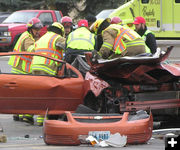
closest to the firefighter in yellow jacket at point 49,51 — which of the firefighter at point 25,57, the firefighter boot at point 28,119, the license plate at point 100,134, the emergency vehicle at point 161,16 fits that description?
the firefighter boot at point 28,119

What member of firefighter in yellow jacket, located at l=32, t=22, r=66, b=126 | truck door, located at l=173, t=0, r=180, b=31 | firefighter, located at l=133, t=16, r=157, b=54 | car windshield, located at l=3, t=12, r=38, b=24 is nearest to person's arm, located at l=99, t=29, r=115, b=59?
firefighter in yellow jacket, located at l=32, t=22, r=66, b=126

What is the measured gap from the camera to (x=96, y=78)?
9.98m

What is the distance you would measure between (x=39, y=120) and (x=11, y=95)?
4.83ft

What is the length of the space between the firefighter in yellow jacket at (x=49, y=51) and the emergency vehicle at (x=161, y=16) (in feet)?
25.0

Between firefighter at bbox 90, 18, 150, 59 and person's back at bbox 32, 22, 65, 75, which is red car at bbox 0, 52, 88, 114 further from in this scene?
person's back at bbox 32, 22, 65, 75

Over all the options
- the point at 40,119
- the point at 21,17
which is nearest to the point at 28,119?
the point at 40,119

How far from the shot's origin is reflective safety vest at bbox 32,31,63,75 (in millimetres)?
11562

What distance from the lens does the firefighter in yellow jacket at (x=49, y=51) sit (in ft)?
37.9

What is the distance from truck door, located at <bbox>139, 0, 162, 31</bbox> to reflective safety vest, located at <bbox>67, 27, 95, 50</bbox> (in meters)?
7.87

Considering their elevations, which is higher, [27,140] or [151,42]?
[151,42]

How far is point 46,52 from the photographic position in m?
11.9

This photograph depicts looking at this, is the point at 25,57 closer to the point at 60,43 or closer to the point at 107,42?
the point at 60,43

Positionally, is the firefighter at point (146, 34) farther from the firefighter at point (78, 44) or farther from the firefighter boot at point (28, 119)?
the firefighter boot at point (28, 119)

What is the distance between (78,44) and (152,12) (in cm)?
849
